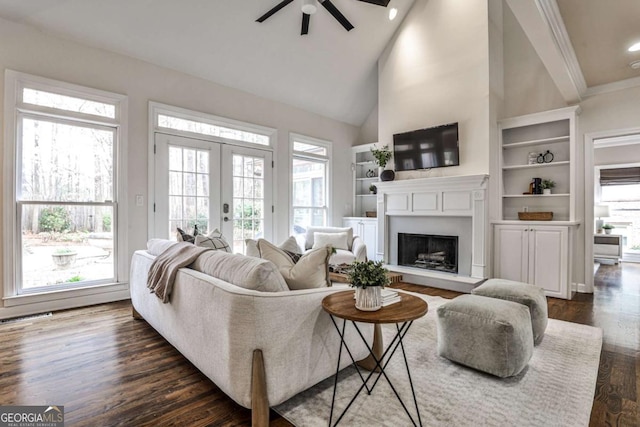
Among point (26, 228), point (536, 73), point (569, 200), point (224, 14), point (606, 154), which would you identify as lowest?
point (26, 228)

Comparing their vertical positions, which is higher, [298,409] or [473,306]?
[473,306]

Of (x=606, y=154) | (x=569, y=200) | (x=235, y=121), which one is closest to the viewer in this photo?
(x=569, y=200)

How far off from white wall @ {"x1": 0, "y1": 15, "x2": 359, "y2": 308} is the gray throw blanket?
6.03 ft

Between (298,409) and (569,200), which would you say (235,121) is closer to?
(298,409)

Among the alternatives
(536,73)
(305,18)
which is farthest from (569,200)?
(305,18)

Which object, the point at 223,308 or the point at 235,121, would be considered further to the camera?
the point at 235,121

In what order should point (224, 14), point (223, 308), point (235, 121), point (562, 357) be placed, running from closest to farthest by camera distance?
point (223, 308), point (562, 357), point (224, 14), point (235, 121)

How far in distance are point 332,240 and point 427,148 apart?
81.8 inches

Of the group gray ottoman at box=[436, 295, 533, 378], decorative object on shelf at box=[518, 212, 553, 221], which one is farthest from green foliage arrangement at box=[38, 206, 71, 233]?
decorative object on shelf at box=[518, 212, 553, 221]

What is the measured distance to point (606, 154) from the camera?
728 centimetres

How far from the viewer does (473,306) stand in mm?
2270

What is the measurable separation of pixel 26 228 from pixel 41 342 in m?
1.42

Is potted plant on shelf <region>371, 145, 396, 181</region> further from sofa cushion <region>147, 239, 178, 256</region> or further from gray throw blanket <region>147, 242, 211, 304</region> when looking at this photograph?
gray throw blanket <region>147, 242, 211, 304</region>

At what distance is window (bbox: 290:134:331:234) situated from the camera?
5.98 metres
